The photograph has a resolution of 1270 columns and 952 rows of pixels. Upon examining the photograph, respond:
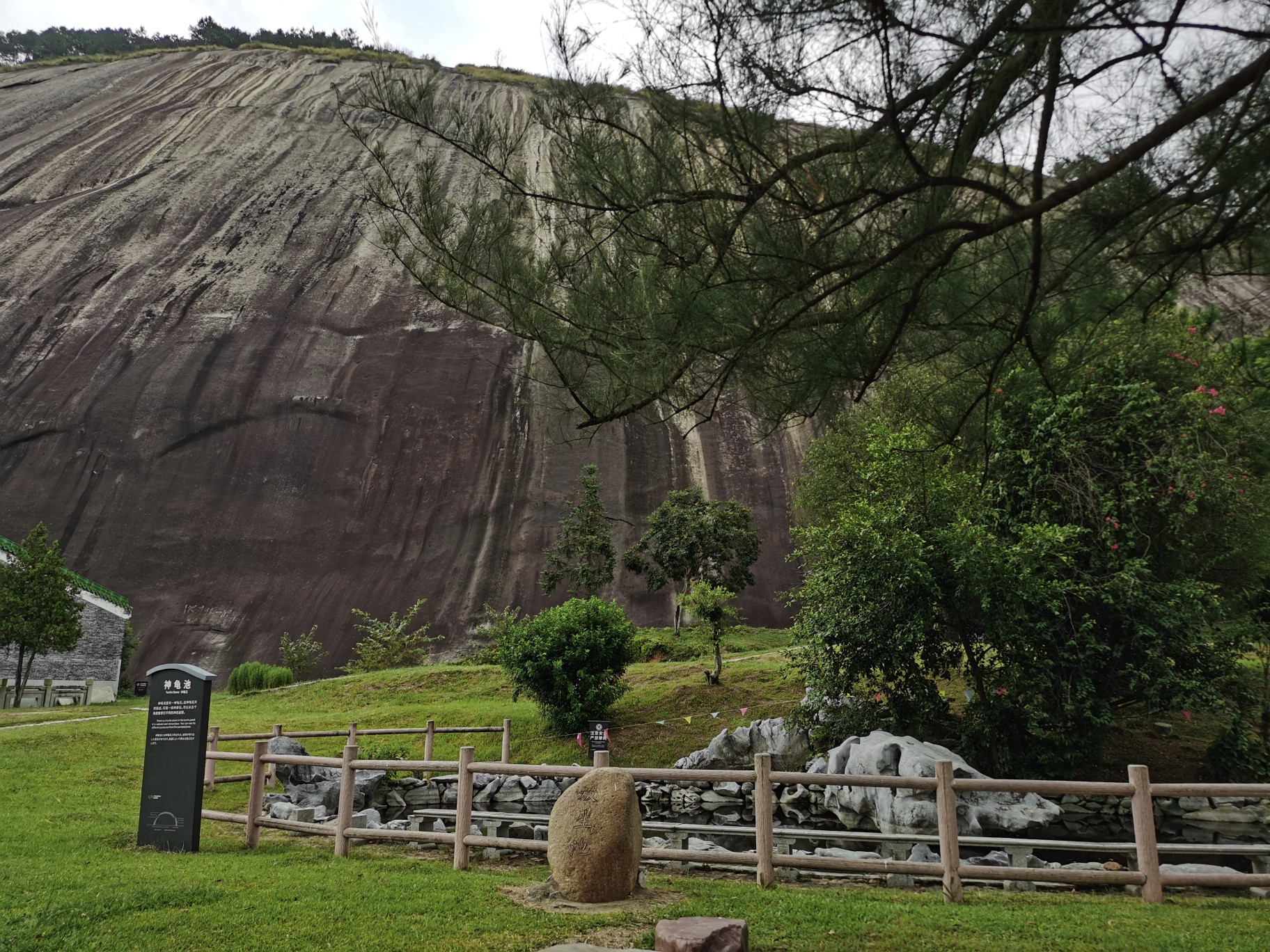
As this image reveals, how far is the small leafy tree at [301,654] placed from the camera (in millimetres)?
24312

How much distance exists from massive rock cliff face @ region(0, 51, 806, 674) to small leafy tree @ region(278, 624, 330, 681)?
0.55 metres

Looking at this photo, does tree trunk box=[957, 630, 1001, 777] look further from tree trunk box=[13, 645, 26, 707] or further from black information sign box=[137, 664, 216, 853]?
tree trunk box=[13, 645, 26, 707]

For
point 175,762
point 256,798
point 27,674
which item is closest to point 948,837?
point 256,798

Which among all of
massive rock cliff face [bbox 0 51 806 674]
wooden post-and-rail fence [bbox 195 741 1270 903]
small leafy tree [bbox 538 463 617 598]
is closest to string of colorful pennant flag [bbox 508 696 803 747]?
wooden post-and-rail fence [bbox 195 741 1270 903]

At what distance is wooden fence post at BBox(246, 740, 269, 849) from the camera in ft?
24.2

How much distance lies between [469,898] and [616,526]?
25.0m

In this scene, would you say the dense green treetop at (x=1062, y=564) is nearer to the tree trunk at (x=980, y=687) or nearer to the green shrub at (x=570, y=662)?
the tree trunk at (x=980, y=687)

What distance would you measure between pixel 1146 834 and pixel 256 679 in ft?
68.3

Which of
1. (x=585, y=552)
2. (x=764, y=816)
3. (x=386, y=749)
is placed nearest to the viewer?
(x=764, y=816)

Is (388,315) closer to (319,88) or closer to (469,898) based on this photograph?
(319,88)

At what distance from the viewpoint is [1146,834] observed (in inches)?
223

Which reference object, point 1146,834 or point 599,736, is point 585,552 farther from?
point 1146,834

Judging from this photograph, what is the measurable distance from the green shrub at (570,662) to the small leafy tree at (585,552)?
35.0 feet

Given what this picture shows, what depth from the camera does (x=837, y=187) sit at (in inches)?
160
